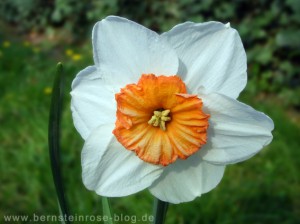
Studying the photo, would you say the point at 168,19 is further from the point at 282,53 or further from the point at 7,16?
the point at 7,16

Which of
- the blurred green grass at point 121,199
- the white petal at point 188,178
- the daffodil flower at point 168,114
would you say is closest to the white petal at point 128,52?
the daffodil flower at point 168,114

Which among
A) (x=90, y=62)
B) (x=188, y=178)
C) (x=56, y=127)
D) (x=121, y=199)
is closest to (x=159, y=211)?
(x=188, y=178)

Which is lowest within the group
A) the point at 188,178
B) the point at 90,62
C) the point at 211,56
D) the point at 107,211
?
the point at 90,62

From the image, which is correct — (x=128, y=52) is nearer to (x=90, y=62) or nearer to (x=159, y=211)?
(x=159, y=211)

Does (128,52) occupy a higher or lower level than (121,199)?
higher

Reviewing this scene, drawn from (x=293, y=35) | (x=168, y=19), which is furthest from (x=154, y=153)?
(x=168, y=19)

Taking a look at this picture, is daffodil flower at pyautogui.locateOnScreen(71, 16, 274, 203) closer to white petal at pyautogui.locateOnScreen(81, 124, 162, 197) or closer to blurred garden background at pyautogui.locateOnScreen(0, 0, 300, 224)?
white petal at pyautogui.locateOnScreen(81, 124, 162, 197)
